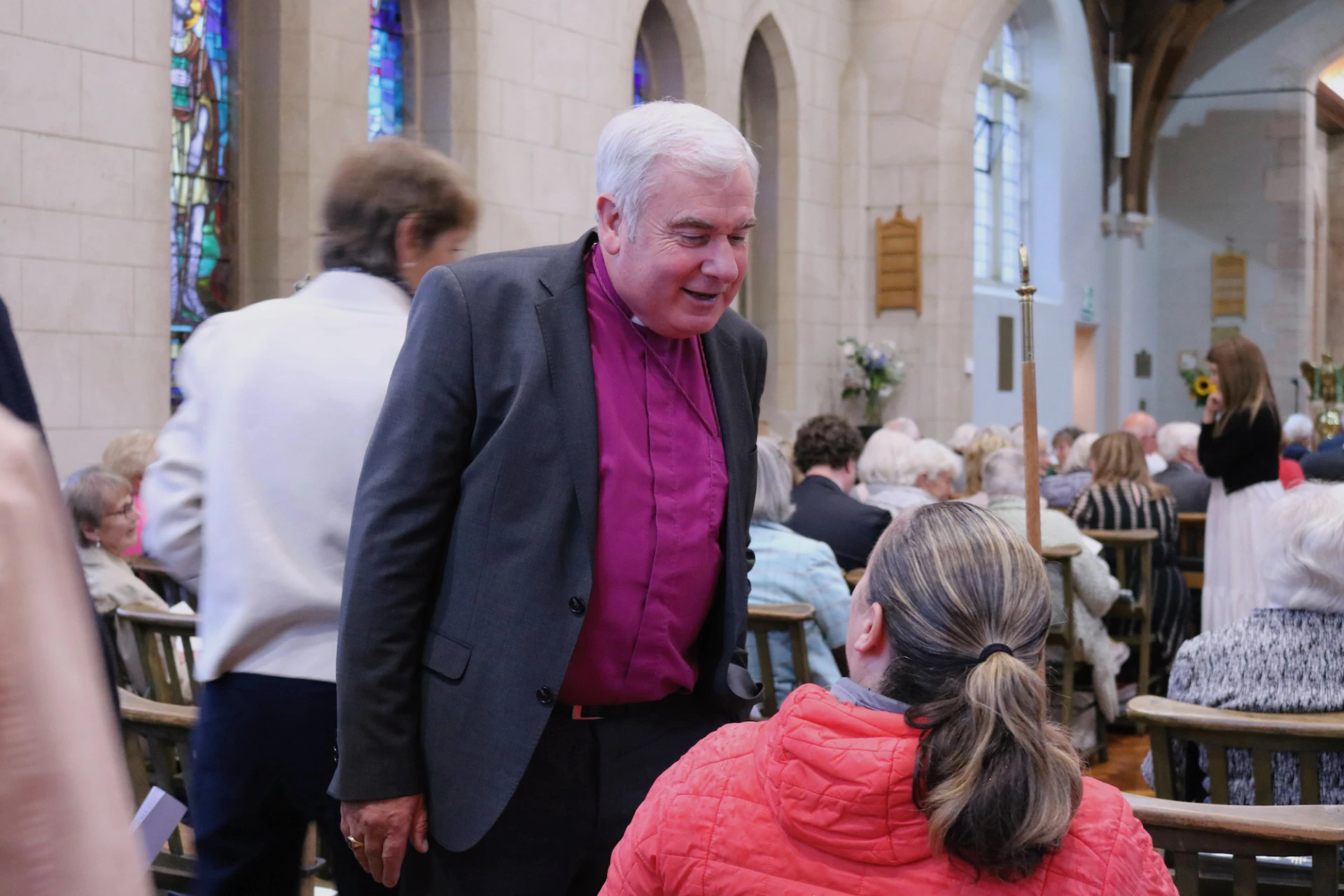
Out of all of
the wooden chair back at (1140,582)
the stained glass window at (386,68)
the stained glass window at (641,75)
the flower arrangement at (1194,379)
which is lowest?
the wooden chair back at (1140,582)

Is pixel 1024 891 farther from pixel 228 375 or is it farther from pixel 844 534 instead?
pixel 844 534

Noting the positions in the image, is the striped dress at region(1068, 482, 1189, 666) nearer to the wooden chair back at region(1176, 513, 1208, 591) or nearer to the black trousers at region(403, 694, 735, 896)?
the wooden chair back at region(1176, 513, 1208, 591)

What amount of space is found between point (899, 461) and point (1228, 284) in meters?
14.5

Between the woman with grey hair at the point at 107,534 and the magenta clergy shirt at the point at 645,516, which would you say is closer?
the magenta clergy shirt at the point at 645,516

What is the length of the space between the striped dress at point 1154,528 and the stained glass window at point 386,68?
177 inches

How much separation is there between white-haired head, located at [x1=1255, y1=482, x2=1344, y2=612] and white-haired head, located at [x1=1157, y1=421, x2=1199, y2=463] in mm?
4940

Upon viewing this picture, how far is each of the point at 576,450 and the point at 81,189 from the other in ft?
14.9

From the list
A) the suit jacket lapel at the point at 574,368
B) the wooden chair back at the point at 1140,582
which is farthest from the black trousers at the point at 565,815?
the wooden chair back at the point at 1140,582

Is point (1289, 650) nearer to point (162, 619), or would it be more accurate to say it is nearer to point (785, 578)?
point (785, 578)

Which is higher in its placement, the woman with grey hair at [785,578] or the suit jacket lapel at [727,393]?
the suit jacket lapel at [727,393]

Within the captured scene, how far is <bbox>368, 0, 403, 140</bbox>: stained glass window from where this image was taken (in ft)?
25.8

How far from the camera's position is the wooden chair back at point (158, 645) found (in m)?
2.72

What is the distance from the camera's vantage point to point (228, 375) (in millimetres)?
1718

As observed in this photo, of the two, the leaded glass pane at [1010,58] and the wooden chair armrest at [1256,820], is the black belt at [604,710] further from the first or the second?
the leaded glass pane at [1010,58]
